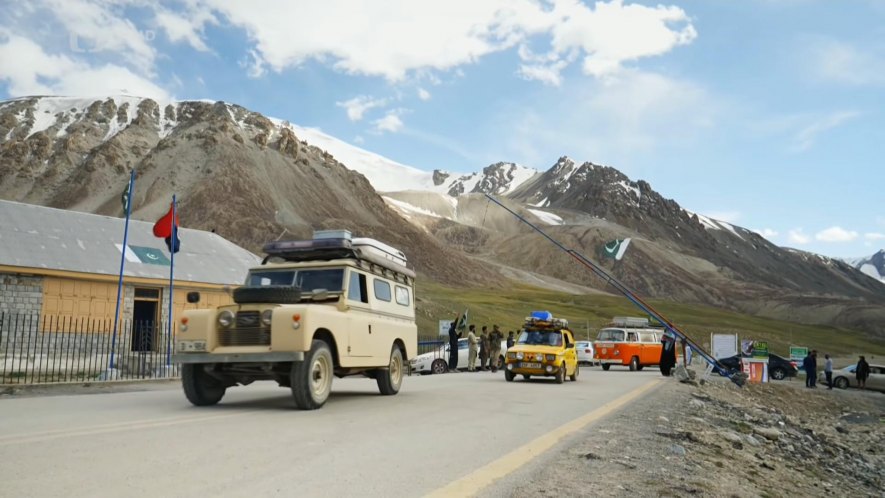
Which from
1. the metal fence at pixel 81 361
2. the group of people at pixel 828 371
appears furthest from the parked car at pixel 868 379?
the metal fence at pixel 81 361

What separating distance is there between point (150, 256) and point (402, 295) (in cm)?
2343

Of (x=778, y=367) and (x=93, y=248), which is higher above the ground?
(x=93, y=248)

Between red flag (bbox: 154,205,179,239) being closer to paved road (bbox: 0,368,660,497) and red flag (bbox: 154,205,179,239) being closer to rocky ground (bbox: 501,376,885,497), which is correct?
paved road (bbox: 0,368,660,497)

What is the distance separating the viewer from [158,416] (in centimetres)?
1005

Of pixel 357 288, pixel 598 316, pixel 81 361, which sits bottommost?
pixel 81 361

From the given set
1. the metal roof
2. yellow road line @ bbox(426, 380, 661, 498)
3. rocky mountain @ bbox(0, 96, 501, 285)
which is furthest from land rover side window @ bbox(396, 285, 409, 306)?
rocky mountain @ bbox(0, 96, 501, 285)

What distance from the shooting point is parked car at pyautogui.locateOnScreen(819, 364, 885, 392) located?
3566cm

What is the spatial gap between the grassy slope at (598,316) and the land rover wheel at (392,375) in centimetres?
4716

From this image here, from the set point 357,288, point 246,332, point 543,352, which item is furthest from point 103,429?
point 543,352

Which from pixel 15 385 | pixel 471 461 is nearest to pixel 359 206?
pixel 15 385

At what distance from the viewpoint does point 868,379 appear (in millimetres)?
35906

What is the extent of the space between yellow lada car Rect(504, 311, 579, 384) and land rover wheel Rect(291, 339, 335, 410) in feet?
36.7

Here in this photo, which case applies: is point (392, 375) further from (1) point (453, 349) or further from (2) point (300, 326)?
(1) point (453, 349)

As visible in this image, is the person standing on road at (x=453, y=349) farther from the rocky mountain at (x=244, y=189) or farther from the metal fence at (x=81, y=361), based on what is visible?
the rocky mountain at (x=244, y=189)
